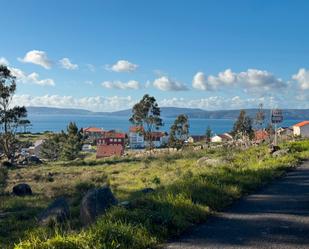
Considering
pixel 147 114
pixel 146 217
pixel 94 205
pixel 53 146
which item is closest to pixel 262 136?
pixel 147 114

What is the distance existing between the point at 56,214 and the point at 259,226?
172 inches

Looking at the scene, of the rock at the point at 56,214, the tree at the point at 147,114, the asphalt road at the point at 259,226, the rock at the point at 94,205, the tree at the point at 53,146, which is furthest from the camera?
the tree at the point at 53,146

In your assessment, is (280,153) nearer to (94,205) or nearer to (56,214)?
(56,214)

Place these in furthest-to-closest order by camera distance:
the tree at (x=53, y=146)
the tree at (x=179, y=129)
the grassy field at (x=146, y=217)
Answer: the tree at (x=53, y=146)
the tree at (x=179, y=129)
the grassy field at (x=146, y=217)

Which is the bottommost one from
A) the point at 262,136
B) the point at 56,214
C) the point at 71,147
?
the point at 71,147

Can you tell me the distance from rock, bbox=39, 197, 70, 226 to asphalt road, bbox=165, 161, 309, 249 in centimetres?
341

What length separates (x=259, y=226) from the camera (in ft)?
19.4

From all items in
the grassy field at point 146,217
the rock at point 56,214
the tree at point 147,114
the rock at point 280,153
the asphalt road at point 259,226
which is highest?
the tree at point 147,114

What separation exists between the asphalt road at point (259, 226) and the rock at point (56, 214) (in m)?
3.41

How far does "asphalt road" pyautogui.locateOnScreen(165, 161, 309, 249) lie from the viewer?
5094 mm

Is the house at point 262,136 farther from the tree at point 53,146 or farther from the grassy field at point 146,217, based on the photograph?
the tree at point 53,146

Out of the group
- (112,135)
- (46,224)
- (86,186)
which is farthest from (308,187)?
(112,135)

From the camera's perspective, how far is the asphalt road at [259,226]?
5094 mm

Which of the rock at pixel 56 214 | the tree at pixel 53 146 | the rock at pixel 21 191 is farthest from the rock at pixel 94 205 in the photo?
the tree at pixel 53 146
